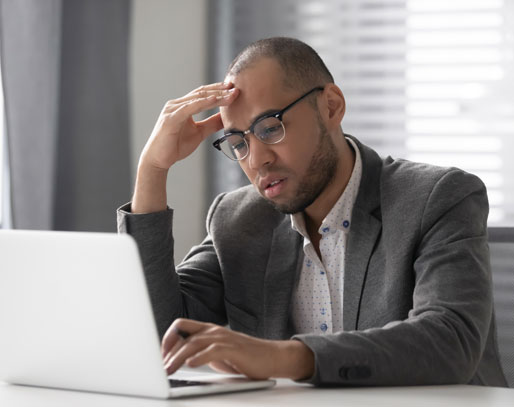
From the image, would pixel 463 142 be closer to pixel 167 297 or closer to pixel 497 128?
pixel 497 128

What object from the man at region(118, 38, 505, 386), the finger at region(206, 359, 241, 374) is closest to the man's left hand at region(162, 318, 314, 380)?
the finger at region(206, 359, 241, 374)

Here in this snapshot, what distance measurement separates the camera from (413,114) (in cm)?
289

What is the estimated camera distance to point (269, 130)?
1537mm

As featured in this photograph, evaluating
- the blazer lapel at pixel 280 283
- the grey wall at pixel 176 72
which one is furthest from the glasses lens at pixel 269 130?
the grey wall at pixel 176 72

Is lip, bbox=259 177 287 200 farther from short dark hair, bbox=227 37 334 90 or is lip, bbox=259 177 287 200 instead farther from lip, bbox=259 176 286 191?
short dark hair, bbox=227 37 334 90

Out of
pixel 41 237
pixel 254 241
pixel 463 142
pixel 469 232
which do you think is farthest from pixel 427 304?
pixel 463 142

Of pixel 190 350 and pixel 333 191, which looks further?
pixel 333 191

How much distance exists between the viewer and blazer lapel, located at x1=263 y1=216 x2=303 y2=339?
1.61m

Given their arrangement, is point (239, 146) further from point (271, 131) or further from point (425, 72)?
point (425, 72)

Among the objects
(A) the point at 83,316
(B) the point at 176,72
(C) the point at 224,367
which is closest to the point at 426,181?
(C) the point at 224,367

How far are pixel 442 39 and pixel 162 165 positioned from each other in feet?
4.94

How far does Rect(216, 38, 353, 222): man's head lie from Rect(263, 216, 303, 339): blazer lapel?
99mm

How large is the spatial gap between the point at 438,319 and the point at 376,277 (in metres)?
0.26

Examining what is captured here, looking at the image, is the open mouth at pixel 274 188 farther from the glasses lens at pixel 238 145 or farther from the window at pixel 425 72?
the window at pixel 425 72
